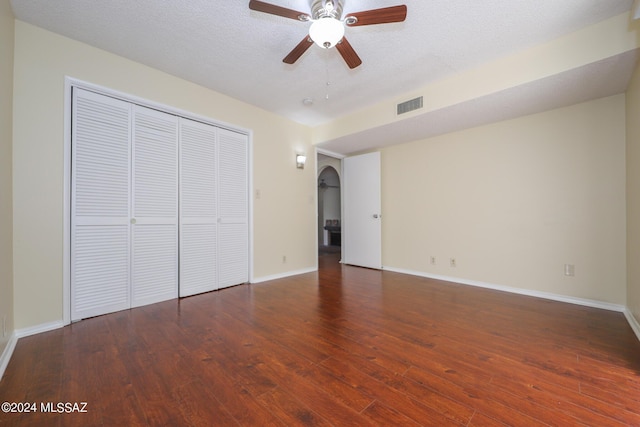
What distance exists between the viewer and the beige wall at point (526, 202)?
2.79 meters

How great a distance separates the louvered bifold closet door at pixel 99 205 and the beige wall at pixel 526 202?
4.04 m

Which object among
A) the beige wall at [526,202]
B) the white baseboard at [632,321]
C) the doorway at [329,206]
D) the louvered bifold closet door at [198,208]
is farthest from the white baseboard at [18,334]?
the doorway at [329,206]

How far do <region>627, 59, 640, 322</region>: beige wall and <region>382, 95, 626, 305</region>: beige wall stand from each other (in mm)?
188

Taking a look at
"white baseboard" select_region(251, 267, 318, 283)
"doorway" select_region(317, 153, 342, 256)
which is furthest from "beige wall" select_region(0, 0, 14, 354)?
"doorway" select_region(317, 153, 342, 256)

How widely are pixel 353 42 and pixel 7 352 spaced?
3.69 m

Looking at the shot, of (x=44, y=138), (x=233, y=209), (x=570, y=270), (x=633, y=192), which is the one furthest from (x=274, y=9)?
(x=570, y=270)

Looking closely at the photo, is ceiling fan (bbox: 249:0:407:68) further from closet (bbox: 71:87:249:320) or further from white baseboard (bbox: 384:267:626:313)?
white baseboard (bbox: 384:267:626:313)

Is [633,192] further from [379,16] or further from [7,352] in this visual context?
[7,352]

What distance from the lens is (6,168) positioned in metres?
1.95

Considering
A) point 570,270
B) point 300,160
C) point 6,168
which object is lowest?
point 570,270

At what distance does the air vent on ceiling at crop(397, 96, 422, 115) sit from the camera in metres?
3.27

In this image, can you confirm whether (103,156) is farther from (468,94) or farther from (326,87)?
(468,94)

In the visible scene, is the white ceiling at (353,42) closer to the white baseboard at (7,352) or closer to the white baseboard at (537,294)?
the white baseboard at (537,294)

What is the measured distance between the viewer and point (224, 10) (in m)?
2.06
